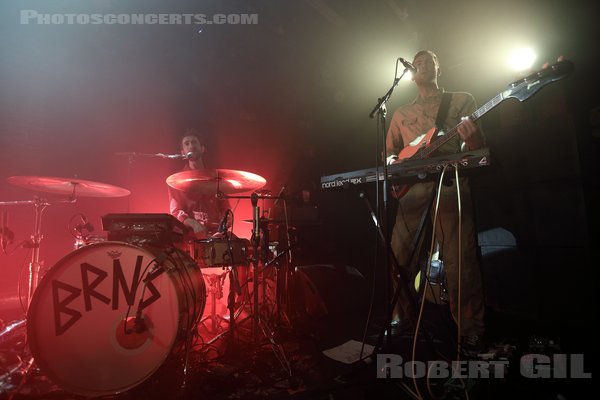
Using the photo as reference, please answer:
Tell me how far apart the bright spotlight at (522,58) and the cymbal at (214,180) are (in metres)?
3.44

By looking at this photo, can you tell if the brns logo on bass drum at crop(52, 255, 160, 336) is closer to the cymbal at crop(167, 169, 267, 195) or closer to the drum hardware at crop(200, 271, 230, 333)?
the cymbal at crop(167, 169, 267, 195)

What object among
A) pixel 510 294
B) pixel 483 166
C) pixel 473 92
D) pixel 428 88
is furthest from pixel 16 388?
pixel 473 92

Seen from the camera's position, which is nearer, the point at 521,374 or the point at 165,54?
the point at 521,374

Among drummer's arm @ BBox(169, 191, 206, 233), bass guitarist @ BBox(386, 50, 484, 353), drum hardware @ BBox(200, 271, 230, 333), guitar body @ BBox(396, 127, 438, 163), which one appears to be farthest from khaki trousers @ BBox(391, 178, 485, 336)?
drummer's arm @ BBox(169, 191, 206, 233)

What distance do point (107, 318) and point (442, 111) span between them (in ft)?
10.8

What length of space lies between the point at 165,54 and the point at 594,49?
577 cm

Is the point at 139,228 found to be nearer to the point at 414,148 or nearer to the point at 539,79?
the point at 414,148

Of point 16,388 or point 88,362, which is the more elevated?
point 88,362

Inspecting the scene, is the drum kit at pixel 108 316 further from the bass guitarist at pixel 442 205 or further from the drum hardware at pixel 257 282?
the bass guitarist at pixel 442 205

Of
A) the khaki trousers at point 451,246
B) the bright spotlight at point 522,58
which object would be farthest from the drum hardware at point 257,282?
the bright spotlight at point 522,58

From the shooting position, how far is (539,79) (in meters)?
2.14

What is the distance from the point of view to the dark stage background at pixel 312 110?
10.5 ft

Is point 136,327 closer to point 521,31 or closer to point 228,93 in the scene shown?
point 228,93

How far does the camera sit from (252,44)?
5.18m
